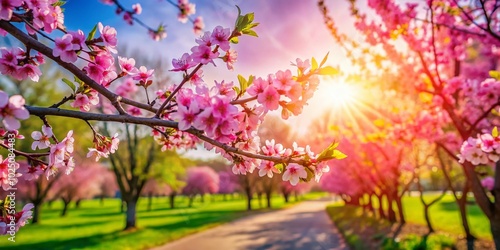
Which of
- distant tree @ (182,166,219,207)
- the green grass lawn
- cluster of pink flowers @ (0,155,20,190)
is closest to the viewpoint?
cluster of pink flowers @ (0,155,20,190)

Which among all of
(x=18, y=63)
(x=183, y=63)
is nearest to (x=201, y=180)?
(x=18, y=63)

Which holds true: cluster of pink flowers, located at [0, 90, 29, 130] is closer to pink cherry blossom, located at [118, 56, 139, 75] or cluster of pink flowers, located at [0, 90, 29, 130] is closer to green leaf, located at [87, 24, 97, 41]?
green leaf, located at [87, 24, 97, 41]

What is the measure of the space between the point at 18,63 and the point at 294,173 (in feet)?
6.65

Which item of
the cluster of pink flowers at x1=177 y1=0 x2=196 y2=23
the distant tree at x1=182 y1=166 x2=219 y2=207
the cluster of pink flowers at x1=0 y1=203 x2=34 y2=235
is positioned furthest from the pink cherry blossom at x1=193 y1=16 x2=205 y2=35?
the distant tree at x1=182 y1=166 x2=219 y2=207

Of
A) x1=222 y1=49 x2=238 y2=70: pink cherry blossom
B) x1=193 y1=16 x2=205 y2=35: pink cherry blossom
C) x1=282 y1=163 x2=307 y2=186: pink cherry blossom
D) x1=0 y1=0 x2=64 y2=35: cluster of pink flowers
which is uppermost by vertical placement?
x1=193 y1=16 x2=205 y2=35: pink cherry blossom

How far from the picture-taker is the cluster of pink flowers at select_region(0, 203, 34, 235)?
2.30 meters

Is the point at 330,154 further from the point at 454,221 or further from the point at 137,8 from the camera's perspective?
the point at 454,221

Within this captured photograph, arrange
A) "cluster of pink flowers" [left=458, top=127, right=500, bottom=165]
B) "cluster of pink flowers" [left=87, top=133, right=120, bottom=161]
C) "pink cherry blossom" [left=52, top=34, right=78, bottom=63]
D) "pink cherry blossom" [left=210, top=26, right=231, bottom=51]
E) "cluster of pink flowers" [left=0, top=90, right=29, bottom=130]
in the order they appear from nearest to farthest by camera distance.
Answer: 1. "cluster of pink flowers" [left=0, top=90, right=29, bottom=130]
2. "pink cherry blossom" [left=52, top=34, right=78, bottom=63]
3. "pink cherry blossom" [left=210, top=26, right=231, bottom=51]
4. "cluster of pink flowers" [left=87, top=133, right=120, bottom=161]
5. "cluster of pink flowers" [left=458, top=127, right=500, bottom=165]

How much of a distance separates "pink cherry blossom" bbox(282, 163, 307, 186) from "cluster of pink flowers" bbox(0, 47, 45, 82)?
1841mm

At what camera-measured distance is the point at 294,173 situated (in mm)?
2254

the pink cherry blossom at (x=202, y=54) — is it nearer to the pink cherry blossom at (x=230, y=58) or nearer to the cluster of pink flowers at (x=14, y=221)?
the pink cherry blossom at (x=230, y=58)

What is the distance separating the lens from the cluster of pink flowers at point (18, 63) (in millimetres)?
2184

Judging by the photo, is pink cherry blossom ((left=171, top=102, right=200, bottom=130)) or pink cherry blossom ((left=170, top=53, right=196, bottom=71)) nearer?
pink cherry blossom ((left=171, top=102, right=200, bottom=130))

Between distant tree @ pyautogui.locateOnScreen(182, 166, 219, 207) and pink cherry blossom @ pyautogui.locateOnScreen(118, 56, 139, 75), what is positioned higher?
distant tree @ pyautogui.locateOnScreen(182, 166, 219, 207)
